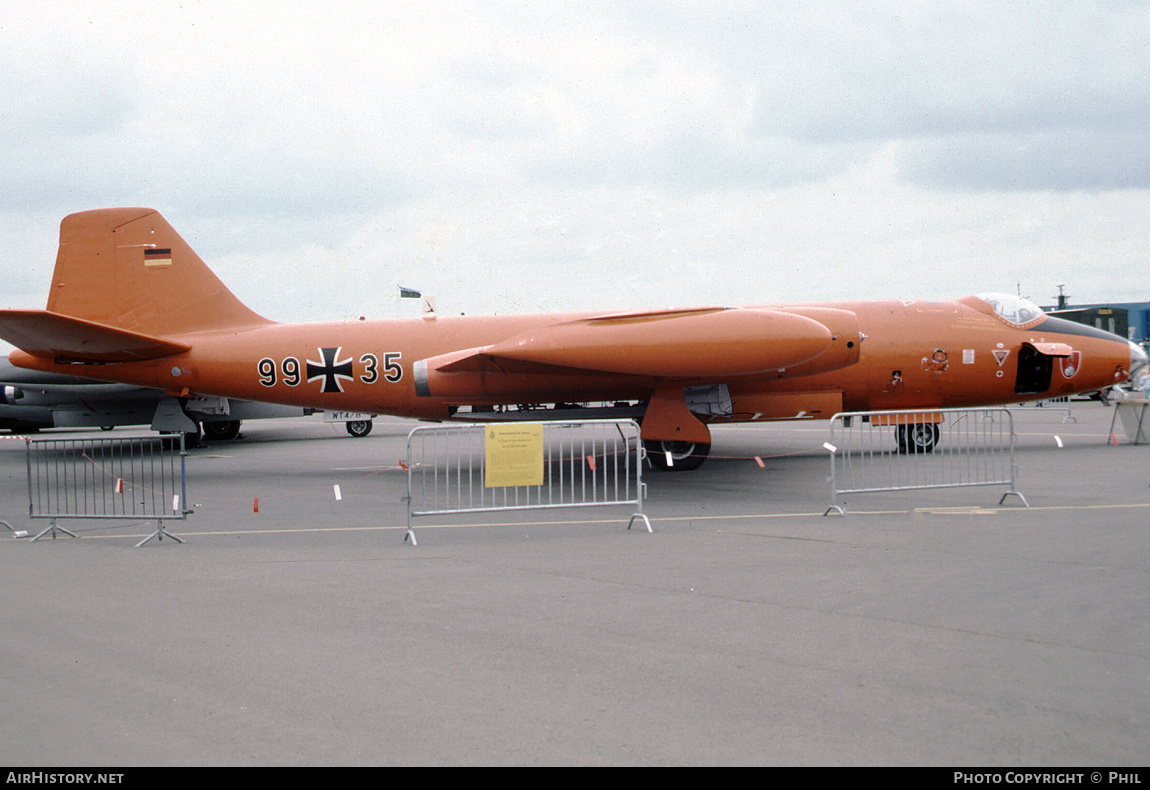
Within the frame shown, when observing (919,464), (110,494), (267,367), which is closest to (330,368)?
(267,367)

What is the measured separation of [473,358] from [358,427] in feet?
42.2

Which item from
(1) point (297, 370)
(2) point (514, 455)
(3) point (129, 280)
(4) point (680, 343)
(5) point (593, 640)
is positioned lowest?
(5) point (593, 640)

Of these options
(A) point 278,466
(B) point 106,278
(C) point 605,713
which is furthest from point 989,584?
(B) point 106,278

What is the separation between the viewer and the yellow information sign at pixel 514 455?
8023 millimetres

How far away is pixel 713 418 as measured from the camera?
12477mm

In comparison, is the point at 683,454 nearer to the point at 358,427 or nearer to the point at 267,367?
the point at 267,367

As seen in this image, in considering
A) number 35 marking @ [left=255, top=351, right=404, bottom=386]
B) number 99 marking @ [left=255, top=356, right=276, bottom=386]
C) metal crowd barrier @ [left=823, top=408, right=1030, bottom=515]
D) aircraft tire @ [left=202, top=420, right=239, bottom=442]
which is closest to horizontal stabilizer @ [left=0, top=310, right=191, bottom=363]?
number 99 marking @ [left=255, top=356, right=276, bottom=386]

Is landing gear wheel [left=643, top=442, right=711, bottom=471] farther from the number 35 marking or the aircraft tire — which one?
the aircraft tire

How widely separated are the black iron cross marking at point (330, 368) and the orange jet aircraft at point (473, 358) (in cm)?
2

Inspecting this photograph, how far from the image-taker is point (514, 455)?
805 centimetres

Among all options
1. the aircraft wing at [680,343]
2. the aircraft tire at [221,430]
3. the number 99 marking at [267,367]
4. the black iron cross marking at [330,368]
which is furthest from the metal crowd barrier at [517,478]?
the aircraft tire at [221,430]
